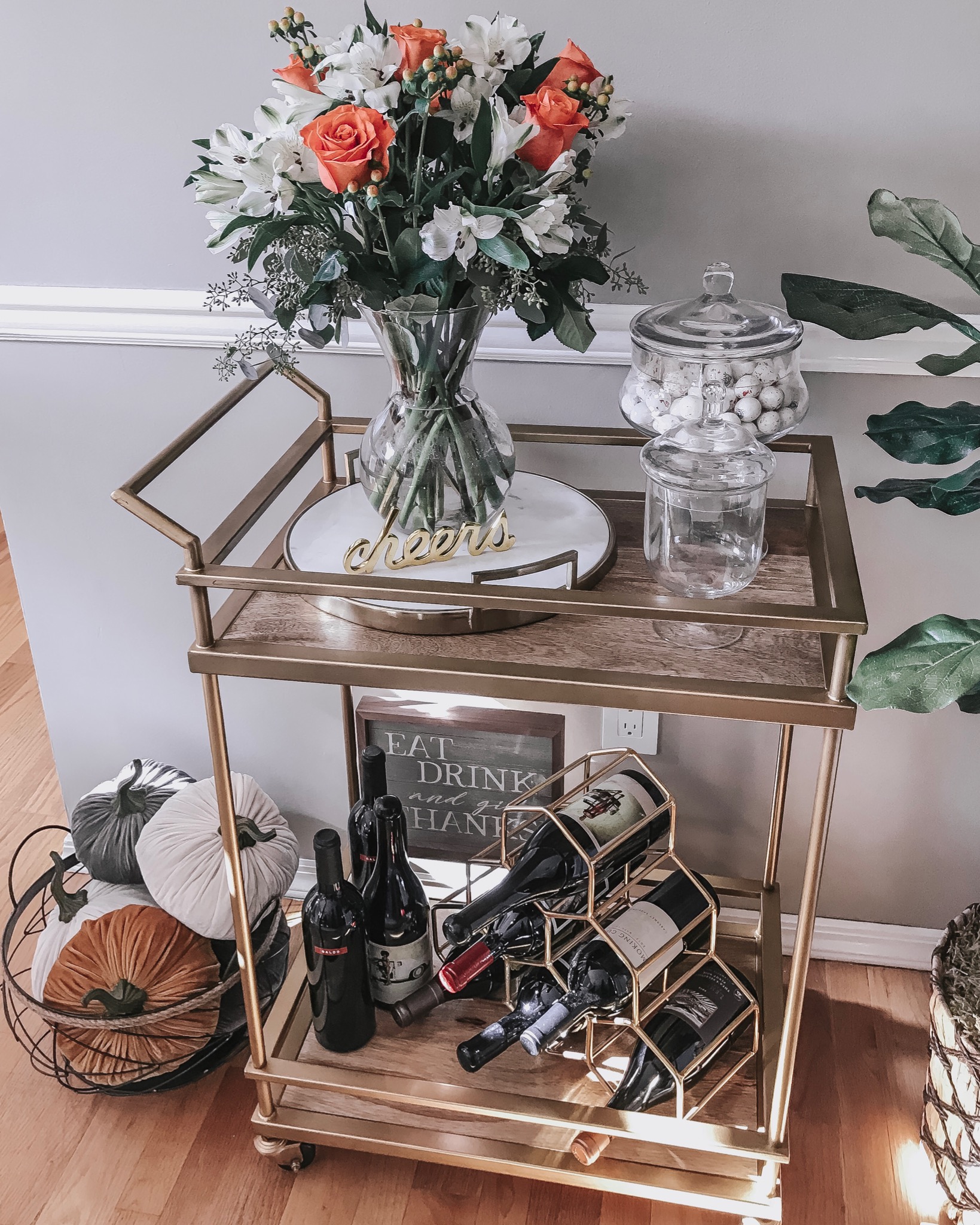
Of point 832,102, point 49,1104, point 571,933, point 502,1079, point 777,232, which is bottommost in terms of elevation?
point 49,1104

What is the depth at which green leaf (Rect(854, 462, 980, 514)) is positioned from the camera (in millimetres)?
902

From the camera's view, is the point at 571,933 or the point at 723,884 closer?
the point at 571,933

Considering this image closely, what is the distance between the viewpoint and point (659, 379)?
1018mm

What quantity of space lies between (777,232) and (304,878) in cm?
114

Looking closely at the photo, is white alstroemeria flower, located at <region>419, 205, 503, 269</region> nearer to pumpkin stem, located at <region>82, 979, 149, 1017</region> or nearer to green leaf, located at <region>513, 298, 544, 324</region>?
green leaf, located at <region>513, 298, 544, 324</region>

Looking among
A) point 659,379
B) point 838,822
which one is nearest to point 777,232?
point 659,379

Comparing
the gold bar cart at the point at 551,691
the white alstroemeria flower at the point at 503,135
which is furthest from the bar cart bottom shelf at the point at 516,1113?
the white alstroemeria flower at the point at 503,135

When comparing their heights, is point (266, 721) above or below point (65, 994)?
above

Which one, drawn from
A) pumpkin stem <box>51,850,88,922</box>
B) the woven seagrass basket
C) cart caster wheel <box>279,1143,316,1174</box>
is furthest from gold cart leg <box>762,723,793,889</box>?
pumpkin stem <box>51,850,88,922</box>

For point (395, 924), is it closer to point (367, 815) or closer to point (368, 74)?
point (367, 815)

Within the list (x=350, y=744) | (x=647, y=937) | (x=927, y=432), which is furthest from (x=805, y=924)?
(x=350, y=744)

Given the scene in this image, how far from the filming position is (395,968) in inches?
50.0

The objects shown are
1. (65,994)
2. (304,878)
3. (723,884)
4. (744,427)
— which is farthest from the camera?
(304,878)

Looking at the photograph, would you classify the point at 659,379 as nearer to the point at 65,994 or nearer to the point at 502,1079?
the point at 502,1079
